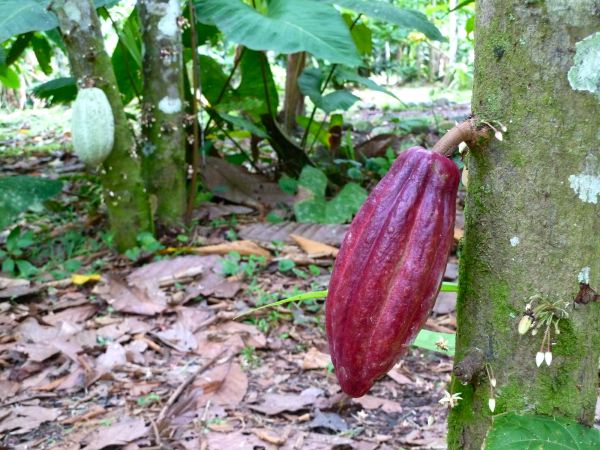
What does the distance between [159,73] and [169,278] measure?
98 centimetres

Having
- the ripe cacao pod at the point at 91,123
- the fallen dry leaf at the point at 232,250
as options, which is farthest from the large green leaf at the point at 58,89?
the fallen dry leaf at the point at 232,250

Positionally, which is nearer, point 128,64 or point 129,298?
point 129,298

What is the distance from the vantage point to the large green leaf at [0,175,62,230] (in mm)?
2734

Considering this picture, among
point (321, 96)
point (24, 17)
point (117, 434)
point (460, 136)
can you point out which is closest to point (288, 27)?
point (321, 96)

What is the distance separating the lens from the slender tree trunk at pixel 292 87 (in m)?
4.35

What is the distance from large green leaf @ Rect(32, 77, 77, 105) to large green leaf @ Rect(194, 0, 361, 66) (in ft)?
2.55

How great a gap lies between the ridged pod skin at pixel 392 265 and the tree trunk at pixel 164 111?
243 centimetres

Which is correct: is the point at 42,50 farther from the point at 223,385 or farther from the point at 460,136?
the point at 460,136

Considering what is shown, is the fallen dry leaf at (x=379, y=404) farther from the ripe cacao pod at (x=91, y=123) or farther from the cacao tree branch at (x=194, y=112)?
the cacao tree branch at (x=194, y=112)

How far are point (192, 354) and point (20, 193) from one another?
123 centimetres

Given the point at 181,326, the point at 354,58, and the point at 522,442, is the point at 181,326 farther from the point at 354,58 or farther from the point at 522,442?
the point at 522,442

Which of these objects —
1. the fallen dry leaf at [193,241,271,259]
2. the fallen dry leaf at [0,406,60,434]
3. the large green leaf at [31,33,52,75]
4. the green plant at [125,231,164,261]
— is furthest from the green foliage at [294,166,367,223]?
the large green leaf at [31,33,52,75]

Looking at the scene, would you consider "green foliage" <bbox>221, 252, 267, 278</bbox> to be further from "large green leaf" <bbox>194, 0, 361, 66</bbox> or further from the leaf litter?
"large green leaf" <bbox>194, 0, 361, 66</bbox>

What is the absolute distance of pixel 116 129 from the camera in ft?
8.79
